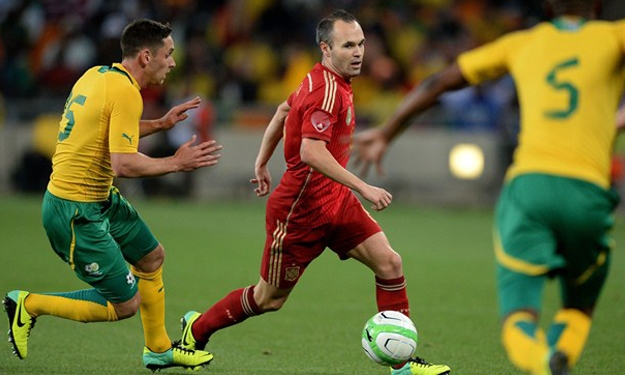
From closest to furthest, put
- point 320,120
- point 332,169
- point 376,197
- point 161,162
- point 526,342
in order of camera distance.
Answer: point 526,342
point 376,197
point 332,169
point 161,162
point 320,120

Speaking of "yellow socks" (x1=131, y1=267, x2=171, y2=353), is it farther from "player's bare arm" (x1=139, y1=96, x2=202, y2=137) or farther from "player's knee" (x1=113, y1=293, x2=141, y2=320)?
"player's bare arm" (x1=139, y1=96, x2=202, y2=137)

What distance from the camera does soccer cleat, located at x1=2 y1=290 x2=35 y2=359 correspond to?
278 inches

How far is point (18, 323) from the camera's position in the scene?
7082 millimetres

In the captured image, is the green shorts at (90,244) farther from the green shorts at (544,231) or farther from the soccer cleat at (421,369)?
the green shorts at (544,231)

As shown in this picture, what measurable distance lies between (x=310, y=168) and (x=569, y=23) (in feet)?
7.57

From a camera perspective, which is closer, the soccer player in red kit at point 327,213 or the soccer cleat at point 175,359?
the soccer player in red kit at point 327,213

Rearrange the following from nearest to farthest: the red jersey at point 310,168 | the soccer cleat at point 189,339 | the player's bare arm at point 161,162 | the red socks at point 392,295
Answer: the player's bare arm at point 161,162, the red jersey at point 310,168, the red socks at point 392,295, the soccer cleat at point 189,339

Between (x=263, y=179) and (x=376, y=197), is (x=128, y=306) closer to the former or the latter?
(x=263, y=179)

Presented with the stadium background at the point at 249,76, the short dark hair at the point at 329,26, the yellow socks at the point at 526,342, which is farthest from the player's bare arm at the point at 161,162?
the stadium background at the point at 249,76

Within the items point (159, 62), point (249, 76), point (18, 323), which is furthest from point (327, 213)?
point (249, 76)

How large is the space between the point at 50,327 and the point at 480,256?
6.70 m

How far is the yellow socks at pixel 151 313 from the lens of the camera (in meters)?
7.22

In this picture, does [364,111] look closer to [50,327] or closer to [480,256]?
[480,256]

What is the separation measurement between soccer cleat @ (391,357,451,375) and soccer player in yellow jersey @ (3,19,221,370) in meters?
1.29
